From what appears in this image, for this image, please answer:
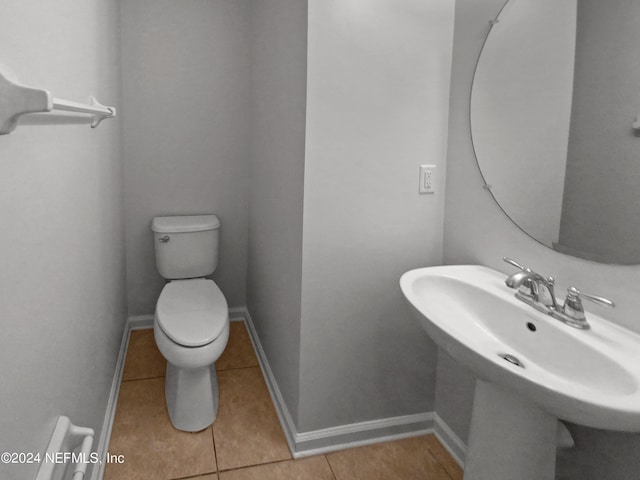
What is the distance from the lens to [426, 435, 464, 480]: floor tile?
1.79m

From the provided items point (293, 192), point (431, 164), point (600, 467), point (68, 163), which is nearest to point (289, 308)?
point (293, 192)

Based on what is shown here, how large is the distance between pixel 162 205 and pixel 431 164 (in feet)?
5.61

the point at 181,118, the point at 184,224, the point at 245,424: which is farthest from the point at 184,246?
the point at 245,424

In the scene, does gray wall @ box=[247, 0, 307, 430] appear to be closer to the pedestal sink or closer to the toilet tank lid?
the toilet tank lid

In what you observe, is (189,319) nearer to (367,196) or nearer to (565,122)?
(367,196)

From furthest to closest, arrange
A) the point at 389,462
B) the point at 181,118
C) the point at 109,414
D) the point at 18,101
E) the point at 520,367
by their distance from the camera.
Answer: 1. the point at 181,118
2. the point at 109,414
3. the point at 389,462
4. the point at 520,367
5. the point at 18,101

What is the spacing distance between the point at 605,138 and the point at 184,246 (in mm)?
2091

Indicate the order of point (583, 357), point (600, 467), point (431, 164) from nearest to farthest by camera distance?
point (583, 357), point (600, 467), point (431, 164)

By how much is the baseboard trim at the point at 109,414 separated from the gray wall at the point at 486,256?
54.2 inches

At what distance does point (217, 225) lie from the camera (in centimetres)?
270

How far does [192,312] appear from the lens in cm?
215

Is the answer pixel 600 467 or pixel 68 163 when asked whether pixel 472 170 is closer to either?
pixel 600 467

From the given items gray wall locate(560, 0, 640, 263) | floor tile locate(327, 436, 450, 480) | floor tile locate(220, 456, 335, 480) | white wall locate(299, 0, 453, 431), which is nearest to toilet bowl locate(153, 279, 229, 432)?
floor tile locate(220, 456, 335, 480)

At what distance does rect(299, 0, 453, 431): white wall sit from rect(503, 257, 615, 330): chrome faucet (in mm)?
575
